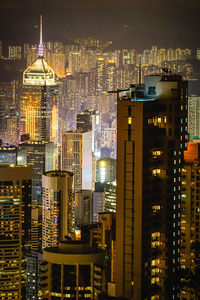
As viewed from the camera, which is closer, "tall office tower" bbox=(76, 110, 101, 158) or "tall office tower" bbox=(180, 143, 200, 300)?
A: "tall office tower" bbox=(180, 143, 200, 300)

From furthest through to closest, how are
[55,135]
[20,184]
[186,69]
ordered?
1. [55,135]
2. [20,184]
3. [186,69]

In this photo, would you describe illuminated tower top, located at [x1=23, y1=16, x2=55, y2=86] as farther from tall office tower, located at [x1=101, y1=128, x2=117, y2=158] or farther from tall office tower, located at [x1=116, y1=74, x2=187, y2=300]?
tall office tower, located at [x1=116, y1=74, x2=187, y2=300]

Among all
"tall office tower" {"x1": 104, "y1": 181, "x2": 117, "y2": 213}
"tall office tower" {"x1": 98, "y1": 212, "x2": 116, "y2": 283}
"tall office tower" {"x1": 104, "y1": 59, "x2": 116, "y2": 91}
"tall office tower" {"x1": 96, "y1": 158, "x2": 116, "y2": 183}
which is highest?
"tall office tower" {"x1": 104, "y1": 59, "x2": 116, "y2": 91}

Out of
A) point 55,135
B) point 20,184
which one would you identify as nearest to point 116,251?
point 20,184

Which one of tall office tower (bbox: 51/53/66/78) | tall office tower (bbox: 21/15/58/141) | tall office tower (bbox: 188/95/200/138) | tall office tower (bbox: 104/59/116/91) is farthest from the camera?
tall office tower (bbox: 21/15/58/141)

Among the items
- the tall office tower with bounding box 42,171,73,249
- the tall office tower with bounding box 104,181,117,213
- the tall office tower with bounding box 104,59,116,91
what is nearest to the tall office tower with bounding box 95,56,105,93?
the tall office tower with bounding box 104,59,116,91

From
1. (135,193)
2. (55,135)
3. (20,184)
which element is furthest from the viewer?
(55,135)

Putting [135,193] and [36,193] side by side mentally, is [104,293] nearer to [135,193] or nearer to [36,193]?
[135,193]
